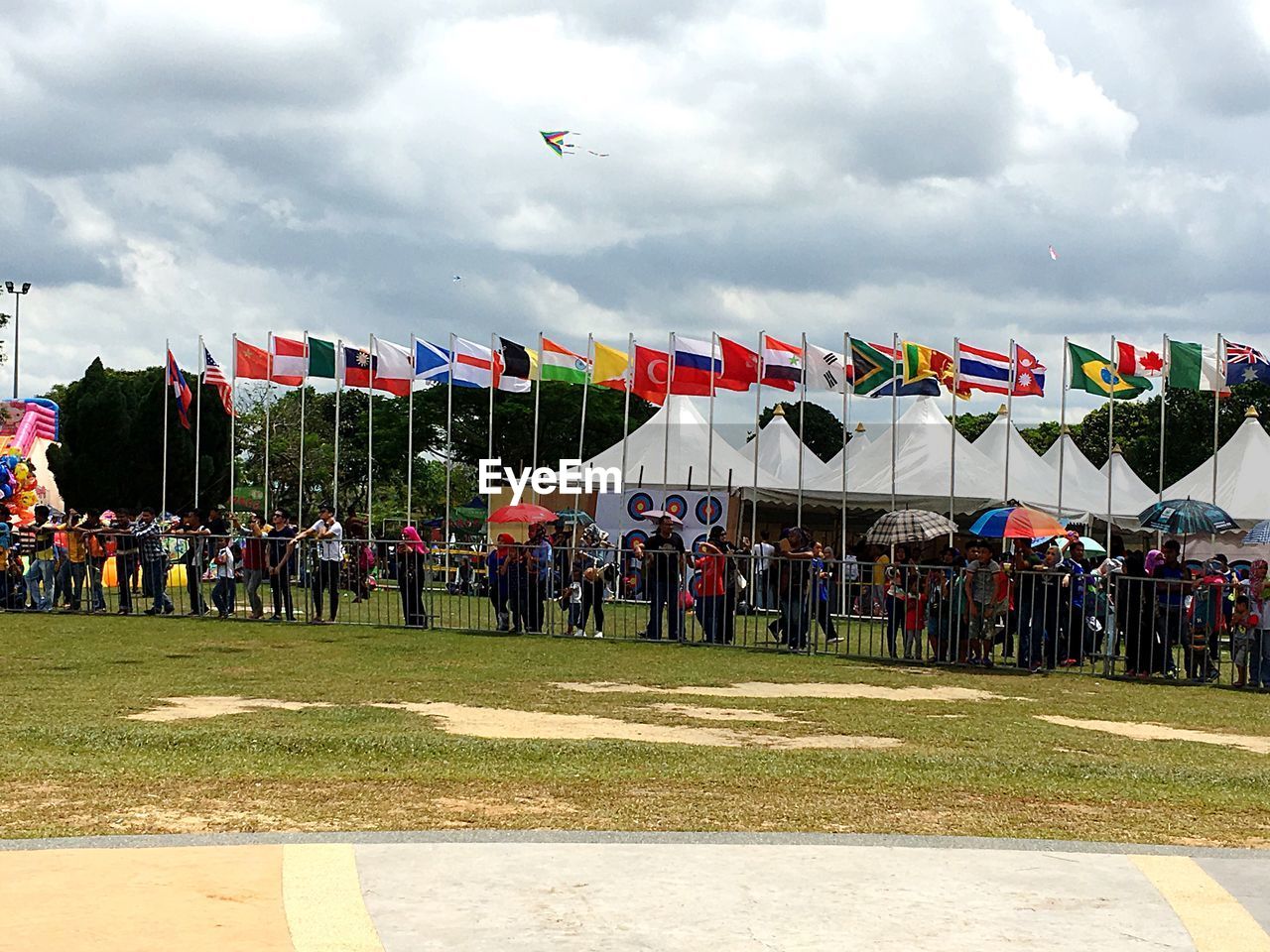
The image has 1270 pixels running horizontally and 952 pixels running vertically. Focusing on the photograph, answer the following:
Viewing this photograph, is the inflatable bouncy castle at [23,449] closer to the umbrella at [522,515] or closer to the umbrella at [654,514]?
the umbrella at [522,515]

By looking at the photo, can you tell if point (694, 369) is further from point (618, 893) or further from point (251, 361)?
point (618, 893)

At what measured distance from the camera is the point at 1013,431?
36.2 metres

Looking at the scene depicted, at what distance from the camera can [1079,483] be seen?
37.8 metres

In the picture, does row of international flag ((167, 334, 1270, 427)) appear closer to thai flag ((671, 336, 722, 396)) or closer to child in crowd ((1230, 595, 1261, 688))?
thai flag ((671, 336, 722, 396))

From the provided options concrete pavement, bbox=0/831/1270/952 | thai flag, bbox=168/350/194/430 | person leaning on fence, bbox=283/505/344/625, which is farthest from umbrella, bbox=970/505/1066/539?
thai flag, bbox=168/350/194/430

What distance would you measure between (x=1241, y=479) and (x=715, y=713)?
25.8m

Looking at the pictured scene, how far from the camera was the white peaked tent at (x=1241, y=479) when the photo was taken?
34438mm

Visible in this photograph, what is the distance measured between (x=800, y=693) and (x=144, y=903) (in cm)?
984

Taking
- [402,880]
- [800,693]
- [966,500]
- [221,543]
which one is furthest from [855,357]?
[402,880]

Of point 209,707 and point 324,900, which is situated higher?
point 324,900

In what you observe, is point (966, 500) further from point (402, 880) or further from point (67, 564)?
point (402, 880)

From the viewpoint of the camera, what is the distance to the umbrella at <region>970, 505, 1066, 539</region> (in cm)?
2152

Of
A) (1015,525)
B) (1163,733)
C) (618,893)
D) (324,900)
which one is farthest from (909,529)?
(324,900)

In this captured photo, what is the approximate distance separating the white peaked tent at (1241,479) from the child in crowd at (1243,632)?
17.4 meters
